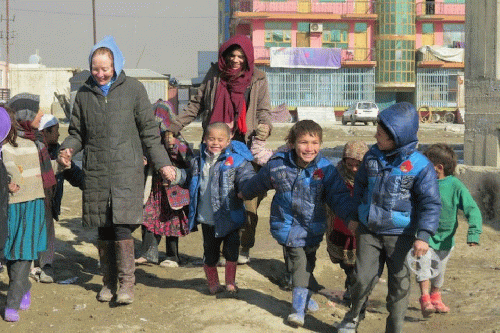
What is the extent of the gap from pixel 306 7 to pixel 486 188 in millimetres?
41070

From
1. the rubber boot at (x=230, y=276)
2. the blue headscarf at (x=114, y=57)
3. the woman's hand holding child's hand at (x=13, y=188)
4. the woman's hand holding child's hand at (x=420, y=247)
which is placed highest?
the blue headscarf at (x=114, y=57)

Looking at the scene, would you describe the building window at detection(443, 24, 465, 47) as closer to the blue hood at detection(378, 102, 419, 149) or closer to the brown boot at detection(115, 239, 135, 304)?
the brown boot at detection(115, 239, 135, 304)

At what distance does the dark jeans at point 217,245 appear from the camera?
5828 millimetres

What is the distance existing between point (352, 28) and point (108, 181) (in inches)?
1795

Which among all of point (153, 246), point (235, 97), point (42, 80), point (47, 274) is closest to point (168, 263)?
point (153, 246)

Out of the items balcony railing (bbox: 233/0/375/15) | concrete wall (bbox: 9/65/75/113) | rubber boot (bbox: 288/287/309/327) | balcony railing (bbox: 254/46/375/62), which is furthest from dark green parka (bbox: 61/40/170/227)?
concrete wall (bbox: 9/65/75/113)

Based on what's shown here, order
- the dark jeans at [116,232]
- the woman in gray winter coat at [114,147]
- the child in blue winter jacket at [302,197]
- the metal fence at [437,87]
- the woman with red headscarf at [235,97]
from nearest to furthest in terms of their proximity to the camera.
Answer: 1. the child in blue winter jacket at [302,197]
2. the woman in gray winter coat at [114,147]
3. the dark jeans at [116,232]
4. the woman with red headscarf at [235,97]
5. the metal fence at [437,87]

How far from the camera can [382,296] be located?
6598 mm

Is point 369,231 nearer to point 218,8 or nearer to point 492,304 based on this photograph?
point 492,304

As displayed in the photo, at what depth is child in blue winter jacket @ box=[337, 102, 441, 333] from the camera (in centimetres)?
471

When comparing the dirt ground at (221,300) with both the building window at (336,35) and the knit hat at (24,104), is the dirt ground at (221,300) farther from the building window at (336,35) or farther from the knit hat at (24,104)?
the building window at (336,35)

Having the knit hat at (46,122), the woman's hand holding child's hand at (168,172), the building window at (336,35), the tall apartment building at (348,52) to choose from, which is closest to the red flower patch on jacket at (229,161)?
the woman's hand holding child's hand at (168,172)

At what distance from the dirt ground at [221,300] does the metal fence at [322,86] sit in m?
40.9

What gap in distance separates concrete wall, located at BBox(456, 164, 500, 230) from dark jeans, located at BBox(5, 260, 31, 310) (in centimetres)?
545
